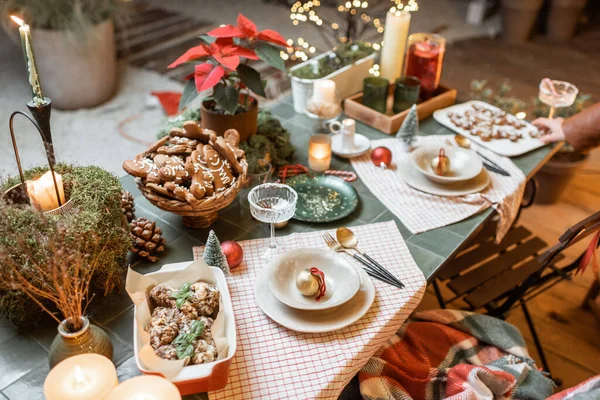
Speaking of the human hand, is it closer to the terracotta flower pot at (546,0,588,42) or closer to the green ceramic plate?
the green ceramic plate

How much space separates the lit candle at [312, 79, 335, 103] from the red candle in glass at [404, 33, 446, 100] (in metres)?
0.40

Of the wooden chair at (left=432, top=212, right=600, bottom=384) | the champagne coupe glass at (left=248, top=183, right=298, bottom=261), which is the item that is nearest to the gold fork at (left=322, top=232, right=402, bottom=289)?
the champagne coupe glass at (left=248, top=183, right=298, bottom=261)

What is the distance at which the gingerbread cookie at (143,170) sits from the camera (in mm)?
1318

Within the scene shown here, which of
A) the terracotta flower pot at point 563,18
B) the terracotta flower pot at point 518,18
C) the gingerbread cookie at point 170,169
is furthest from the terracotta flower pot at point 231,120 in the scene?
the terracotta flower pot at point 563,18

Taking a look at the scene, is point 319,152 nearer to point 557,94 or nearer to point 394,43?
point 394,43

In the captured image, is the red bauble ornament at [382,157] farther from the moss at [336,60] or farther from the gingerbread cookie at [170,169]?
the gingerbread cookie at [170,169]

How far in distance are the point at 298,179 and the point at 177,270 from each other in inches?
23.8

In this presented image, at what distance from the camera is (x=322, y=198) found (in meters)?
1.57

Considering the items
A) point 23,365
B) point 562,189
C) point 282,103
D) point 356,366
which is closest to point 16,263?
point 23,365

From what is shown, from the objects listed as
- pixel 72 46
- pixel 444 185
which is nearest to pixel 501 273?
pixel 444 185

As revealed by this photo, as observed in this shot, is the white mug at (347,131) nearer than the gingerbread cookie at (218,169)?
No

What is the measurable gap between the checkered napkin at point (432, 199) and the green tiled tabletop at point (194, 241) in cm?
2

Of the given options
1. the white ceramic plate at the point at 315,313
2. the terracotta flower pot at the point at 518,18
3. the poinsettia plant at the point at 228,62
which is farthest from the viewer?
the terracotta flower pot at the point at 518,18

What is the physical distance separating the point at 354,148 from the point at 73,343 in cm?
108
